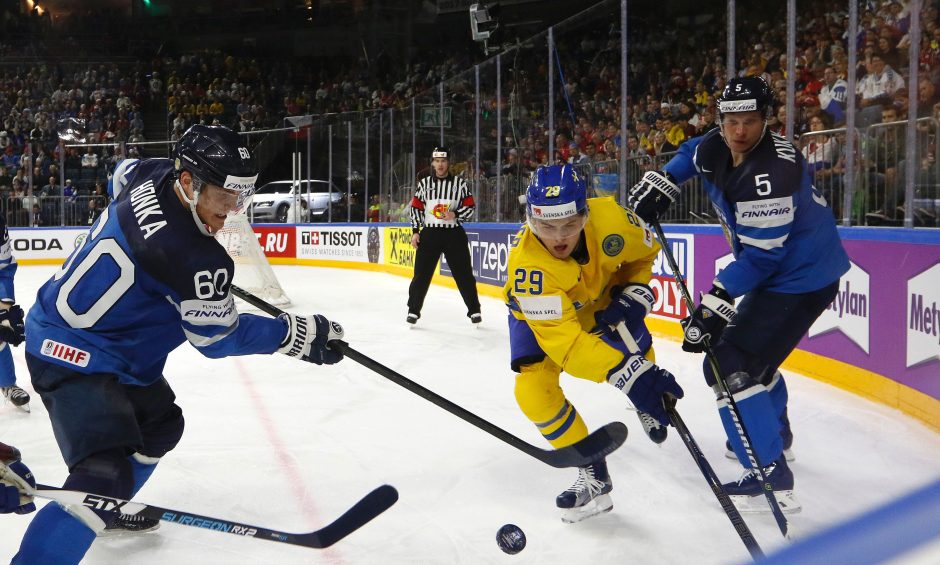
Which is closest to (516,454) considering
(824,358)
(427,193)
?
(824,358)

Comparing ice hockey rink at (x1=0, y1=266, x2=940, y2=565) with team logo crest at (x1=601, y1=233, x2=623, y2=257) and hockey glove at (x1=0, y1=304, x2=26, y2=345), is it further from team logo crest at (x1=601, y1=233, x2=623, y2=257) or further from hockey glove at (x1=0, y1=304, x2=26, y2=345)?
team logo crest at (x1=601, y1=233, x2=623, y2=257)

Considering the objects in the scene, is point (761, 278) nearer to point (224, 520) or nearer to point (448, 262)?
point (224, 520)

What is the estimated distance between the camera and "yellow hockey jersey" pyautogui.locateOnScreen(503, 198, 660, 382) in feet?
7.51

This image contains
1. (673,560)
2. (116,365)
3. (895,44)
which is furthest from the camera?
(895,44)

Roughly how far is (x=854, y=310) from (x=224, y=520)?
3.30 metres

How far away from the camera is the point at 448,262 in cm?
671

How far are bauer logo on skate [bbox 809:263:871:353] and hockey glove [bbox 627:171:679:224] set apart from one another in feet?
4.27

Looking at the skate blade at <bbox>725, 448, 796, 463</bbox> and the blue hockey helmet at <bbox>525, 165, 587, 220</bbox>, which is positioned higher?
the blue hockey helmet at <bbox>525, 165, 587, 220</bbox>

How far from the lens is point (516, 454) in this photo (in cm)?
320

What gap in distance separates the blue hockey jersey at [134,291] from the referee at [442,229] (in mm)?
4529

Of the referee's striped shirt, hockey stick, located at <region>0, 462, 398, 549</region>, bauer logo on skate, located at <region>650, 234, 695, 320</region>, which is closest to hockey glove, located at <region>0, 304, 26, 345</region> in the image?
hockey stick, located at <region>0, 462, 398, 549</region>

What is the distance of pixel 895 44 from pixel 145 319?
3751 millimetres

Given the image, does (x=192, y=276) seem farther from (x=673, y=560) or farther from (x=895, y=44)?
(x=895, y=44)

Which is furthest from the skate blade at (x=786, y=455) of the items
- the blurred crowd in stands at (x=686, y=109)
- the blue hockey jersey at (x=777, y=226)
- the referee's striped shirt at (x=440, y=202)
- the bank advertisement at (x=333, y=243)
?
the bank advertisement at (x=333, y=243)
